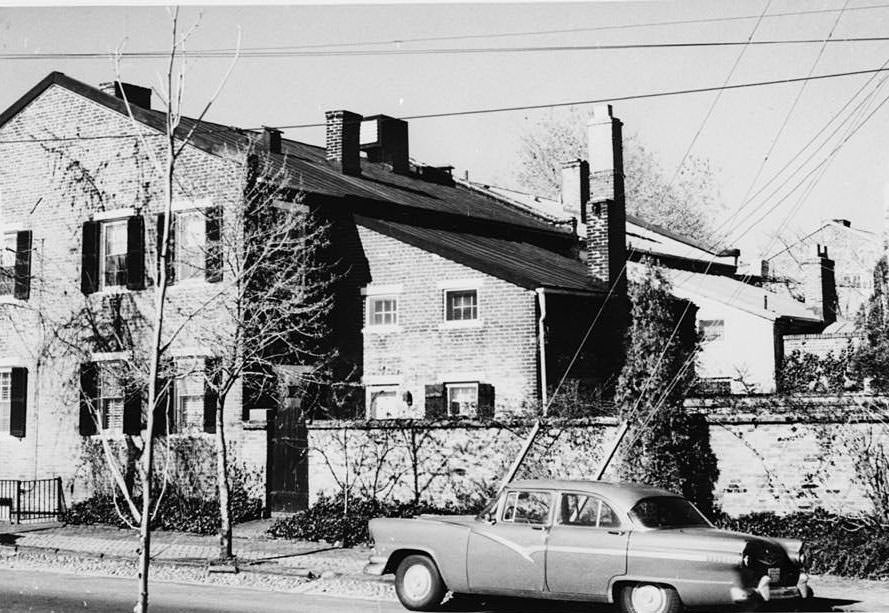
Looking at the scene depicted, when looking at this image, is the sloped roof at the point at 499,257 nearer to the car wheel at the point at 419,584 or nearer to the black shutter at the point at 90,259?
the black shutter at the point at 90,259

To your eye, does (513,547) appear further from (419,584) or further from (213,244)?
(213,244)

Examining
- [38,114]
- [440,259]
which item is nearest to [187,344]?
[440,259]

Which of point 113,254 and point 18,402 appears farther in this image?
point 18,402

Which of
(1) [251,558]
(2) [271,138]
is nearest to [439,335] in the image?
(2) [271,138]

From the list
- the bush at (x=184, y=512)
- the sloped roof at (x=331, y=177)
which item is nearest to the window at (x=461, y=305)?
the sloped roof at (x=331, y=177)

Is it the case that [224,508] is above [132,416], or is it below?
below

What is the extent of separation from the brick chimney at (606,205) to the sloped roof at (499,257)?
57 centimetres

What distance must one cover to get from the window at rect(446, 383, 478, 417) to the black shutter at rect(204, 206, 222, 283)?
5.44 meters

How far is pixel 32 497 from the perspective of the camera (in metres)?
23.2

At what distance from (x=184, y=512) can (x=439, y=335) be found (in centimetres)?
635

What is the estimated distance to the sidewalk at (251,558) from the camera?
13023mm

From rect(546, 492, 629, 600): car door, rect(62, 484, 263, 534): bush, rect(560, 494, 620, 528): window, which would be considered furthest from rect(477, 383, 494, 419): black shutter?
rect(546, 492, 629, 600): car door

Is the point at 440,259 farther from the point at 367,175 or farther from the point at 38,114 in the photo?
the point at 38,114

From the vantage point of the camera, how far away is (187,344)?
21.8 metres
